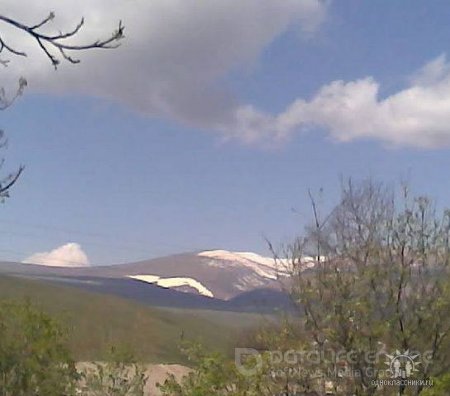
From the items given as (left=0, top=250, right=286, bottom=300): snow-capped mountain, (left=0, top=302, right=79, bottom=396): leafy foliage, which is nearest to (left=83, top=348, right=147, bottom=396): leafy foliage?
(left=0, top=302, right=79, bottom=396): leafy foliage

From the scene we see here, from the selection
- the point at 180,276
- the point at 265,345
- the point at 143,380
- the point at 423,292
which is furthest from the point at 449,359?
the point at 180,276

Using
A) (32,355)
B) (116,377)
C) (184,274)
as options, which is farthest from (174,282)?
(32,355)

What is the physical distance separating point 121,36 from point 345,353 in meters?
5.65

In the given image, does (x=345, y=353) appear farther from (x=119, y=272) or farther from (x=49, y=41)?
(x=119, y=272)

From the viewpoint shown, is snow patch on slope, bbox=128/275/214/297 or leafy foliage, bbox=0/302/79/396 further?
snow patch on slope, bbox=128/275/214/297

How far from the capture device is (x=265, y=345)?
28.1 feet

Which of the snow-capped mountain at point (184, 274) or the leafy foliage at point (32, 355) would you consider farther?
the snow-capped mountain at point (184, 274)

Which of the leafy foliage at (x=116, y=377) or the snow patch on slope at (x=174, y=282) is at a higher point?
the snow patch on slope at (x=174, y=282)

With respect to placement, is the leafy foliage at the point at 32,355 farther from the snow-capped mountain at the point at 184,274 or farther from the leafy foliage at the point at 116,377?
the snow-capped mountain at the point at 184,274

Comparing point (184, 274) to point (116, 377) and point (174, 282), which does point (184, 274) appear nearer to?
point (174, 282)

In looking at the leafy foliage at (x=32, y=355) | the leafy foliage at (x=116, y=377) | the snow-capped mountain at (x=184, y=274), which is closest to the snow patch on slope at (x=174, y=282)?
the snow-capped mountain at (x=184, y=274)

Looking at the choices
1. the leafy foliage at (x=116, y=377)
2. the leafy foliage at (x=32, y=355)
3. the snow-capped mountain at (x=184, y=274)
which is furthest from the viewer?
the snow-capped mountain at (x=184, y=274)

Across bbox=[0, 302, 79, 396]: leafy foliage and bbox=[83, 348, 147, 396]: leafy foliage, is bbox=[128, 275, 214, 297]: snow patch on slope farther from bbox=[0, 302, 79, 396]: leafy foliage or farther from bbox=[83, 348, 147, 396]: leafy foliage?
bbox=[0, 302, 79, 396]: leafy foliage

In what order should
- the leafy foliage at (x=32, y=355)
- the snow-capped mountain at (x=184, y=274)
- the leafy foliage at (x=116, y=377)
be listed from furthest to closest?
1. the snow-capped mountain at (x=184, y=274)
2. the leafy foliage at (x=116, y=377)
3. the leafy foliage at (x=32, y=355)
